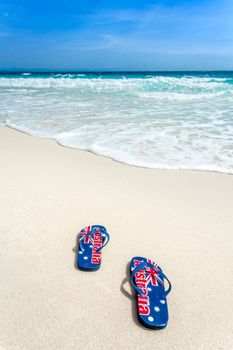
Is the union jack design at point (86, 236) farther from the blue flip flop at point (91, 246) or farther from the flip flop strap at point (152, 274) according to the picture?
the flip flop strap at point (152, 274)

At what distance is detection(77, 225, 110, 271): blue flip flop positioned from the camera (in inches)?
68.2

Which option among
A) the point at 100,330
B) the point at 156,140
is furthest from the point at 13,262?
the point at 156,140

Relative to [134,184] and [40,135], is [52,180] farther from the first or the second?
[40,135]

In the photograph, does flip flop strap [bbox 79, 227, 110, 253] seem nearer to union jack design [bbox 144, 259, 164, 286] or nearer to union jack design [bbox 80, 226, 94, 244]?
union jack design [bbox 80, 226, 94, 244]

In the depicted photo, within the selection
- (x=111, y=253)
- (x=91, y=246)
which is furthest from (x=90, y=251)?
(x=111, y=253)

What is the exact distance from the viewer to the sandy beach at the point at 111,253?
1.33 metres

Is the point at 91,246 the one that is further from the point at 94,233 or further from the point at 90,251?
the point at 94,233

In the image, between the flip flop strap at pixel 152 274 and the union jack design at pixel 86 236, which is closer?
the flip flop strap at pixel 152 274

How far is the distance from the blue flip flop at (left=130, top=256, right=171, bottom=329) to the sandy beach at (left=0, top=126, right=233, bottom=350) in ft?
0.15

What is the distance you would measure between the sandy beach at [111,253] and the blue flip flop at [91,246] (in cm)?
5

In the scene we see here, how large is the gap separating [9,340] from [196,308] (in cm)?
99

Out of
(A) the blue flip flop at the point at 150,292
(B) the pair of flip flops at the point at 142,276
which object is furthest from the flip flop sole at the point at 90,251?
(A) the blue flip flop at the point at 150,292

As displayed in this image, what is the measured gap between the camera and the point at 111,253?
190cm

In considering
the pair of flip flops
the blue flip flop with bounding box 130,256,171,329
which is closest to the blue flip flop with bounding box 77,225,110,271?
the pair of flip flops
